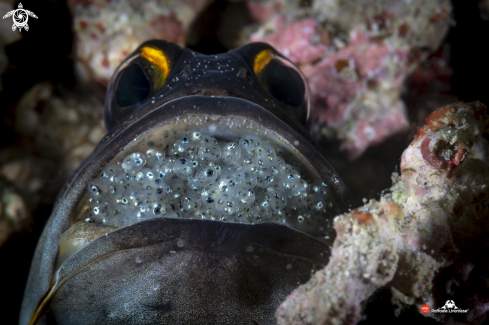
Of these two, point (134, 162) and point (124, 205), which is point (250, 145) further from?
point (124, 205)

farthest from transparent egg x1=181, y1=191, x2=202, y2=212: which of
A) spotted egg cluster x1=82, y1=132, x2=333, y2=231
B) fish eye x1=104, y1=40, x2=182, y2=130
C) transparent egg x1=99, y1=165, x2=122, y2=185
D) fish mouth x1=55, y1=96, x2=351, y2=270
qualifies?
fish eye x1=104, y1=40, x2=182, y2=130

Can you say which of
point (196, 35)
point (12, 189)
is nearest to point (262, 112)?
point (196, 35)

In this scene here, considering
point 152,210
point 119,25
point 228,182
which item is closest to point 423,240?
point 228,182

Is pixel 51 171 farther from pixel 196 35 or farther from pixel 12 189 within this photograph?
pixel 196 35

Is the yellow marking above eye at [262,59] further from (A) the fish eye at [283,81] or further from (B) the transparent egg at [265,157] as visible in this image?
(B) the transparent egg at [265,157]

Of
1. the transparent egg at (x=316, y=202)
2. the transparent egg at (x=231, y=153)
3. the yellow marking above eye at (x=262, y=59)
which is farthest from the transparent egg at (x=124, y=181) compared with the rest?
the yellow marking above eye at (x=262, y=59)

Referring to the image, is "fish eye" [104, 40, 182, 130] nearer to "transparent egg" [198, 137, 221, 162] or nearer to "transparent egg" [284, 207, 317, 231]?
"transparent egg" [198, 137, 221, 162]
